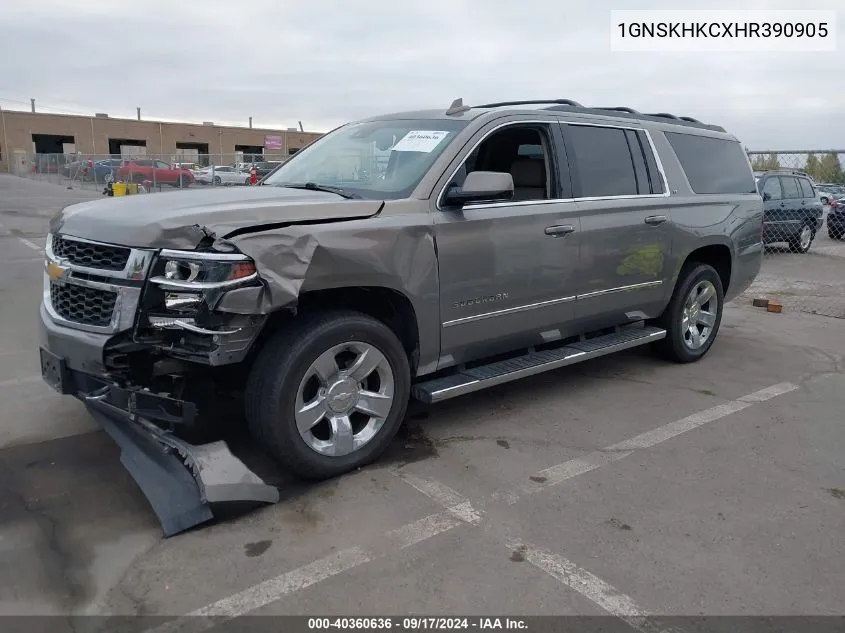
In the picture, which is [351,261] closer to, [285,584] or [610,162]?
Result: [285,584]

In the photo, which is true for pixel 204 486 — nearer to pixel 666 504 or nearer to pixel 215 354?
pixel 215 354

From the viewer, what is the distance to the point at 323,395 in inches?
152

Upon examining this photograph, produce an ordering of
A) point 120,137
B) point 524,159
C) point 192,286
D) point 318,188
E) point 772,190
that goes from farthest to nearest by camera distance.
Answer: point 120,137
point 772,190
point 524,159
point 318,188
point 192,286

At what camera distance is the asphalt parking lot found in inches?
116

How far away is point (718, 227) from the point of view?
6.29 m

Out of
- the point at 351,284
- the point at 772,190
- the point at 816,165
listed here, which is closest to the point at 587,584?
the point at 351,284

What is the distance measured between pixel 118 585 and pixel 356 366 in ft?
5.16

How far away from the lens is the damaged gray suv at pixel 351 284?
3.44m

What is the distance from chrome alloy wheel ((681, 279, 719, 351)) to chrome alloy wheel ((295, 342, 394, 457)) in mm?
3337

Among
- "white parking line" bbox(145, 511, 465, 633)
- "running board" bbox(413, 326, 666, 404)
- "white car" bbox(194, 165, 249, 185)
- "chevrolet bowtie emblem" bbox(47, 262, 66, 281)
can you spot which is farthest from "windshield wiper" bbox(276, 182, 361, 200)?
"white car" bbox(194, 165, 249, 185)

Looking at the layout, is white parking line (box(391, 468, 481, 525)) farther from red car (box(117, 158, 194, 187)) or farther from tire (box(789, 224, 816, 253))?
red car (box(117, 158, 194, 187))

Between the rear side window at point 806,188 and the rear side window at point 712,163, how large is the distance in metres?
9.79

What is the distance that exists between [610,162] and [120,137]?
67.1 m

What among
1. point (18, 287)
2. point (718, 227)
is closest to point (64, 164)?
point (18, 287)
